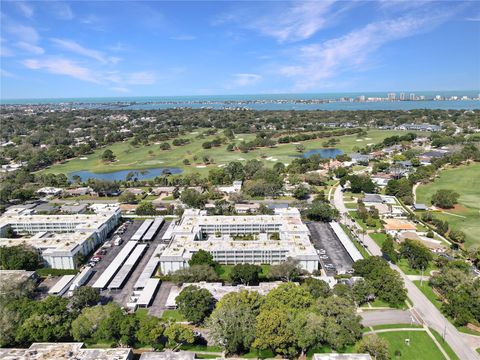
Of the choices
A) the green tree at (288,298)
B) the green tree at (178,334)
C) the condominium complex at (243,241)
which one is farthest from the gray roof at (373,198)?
the green tree at (178,334)

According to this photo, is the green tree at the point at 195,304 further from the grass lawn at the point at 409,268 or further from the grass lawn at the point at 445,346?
the grass lawn at the point at 409,268

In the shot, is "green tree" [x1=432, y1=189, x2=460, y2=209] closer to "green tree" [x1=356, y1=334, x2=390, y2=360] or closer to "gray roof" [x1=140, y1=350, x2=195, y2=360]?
"green tree" [x1=356, y1=334, x2=390, y2=360]

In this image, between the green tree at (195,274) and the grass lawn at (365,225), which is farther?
the grass lawn at (365,225)

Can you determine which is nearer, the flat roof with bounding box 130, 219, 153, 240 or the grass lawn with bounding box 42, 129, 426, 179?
the flat roof with bounding box 130, 219, 153, 240

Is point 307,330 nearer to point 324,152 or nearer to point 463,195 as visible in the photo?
point 463,195

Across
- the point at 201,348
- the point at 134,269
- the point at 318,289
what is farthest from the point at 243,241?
the point at 201,348

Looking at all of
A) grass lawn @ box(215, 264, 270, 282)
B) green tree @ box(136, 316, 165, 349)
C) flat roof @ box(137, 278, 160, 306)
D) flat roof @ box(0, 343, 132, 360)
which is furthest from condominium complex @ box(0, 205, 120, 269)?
green tree @ box(136, 316, 165, 349)
